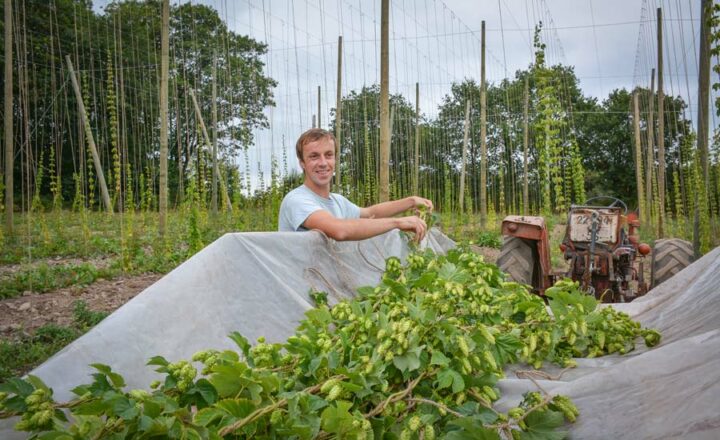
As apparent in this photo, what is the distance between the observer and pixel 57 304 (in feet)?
16.2

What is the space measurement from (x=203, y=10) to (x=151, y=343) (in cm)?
2436

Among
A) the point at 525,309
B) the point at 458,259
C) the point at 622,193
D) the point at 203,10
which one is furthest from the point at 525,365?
the point at 622,193

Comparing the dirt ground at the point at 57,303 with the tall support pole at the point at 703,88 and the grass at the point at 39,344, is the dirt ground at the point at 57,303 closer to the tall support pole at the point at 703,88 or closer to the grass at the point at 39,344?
the grass at the point at 39,344

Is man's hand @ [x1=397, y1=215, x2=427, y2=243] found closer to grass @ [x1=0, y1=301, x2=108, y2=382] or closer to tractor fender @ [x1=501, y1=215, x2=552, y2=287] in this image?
tractor fender @ [x1=501, y1=215, x2=552, y2=287]

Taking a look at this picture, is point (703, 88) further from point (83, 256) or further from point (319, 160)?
point (83, 256)

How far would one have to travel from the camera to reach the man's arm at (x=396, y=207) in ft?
11.2

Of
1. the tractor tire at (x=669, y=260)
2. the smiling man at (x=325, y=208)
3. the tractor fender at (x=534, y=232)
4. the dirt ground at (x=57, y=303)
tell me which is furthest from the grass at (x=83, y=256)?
the tractor tire at (x=669, y=260)

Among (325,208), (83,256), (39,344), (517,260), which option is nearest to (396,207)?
(325,208)

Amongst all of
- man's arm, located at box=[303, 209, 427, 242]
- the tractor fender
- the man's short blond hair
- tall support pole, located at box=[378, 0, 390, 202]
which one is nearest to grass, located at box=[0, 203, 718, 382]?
tall support pole, located at box=[378, 0, 390, 202]

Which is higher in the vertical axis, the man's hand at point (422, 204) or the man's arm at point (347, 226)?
the man's hand at point (422, 204)

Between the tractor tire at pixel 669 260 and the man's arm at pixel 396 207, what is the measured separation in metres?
2.64

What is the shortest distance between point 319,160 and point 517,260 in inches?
94.2

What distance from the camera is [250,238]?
2135 mm

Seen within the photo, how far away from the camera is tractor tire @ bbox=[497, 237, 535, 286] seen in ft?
14.9
